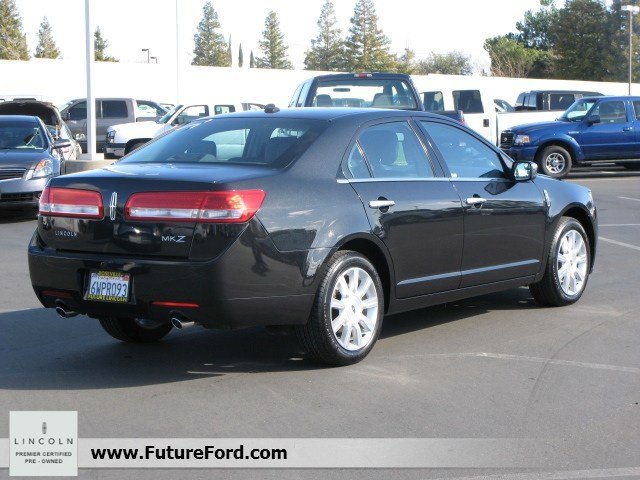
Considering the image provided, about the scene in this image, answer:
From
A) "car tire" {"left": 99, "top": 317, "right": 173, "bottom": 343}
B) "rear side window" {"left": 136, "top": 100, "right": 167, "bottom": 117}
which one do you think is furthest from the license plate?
"rear side window" {"left": 136, "top": 100, "right": 167, "bottom": 117}

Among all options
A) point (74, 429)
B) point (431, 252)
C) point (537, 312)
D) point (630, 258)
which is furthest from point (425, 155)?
point (630, 258)

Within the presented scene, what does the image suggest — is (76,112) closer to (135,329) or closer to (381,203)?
(135,329)

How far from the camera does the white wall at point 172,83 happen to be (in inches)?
2061

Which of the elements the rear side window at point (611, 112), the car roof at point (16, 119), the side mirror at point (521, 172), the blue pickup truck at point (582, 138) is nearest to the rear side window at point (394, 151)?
the side mirror at point (521, 172)

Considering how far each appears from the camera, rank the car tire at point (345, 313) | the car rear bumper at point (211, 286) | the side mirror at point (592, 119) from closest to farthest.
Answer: the car rear bumper at point (211, 286), the car tire at point (345, 313), the side mirror at point (592, 119)

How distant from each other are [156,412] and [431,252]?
244cm

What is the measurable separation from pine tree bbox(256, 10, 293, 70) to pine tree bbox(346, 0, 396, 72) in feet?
43.9

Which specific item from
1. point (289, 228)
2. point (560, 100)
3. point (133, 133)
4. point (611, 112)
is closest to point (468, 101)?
point (611, 112)

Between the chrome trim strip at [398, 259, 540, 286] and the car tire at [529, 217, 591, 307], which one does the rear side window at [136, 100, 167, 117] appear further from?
the chrome trim strip at [398, 259, 540, 286]

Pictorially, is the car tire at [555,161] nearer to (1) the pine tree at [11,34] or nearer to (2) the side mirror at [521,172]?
(2) the side mirror at [521,172]

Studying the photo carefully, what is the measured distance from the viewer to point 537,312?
8.43 m

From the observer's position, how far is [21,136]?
54.5 ft

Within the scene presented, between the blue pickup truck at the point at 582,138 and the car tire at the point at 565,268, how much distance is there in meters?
14.4

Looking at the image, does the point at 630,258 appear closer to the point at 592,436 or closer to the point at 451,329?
the point at 451,329
